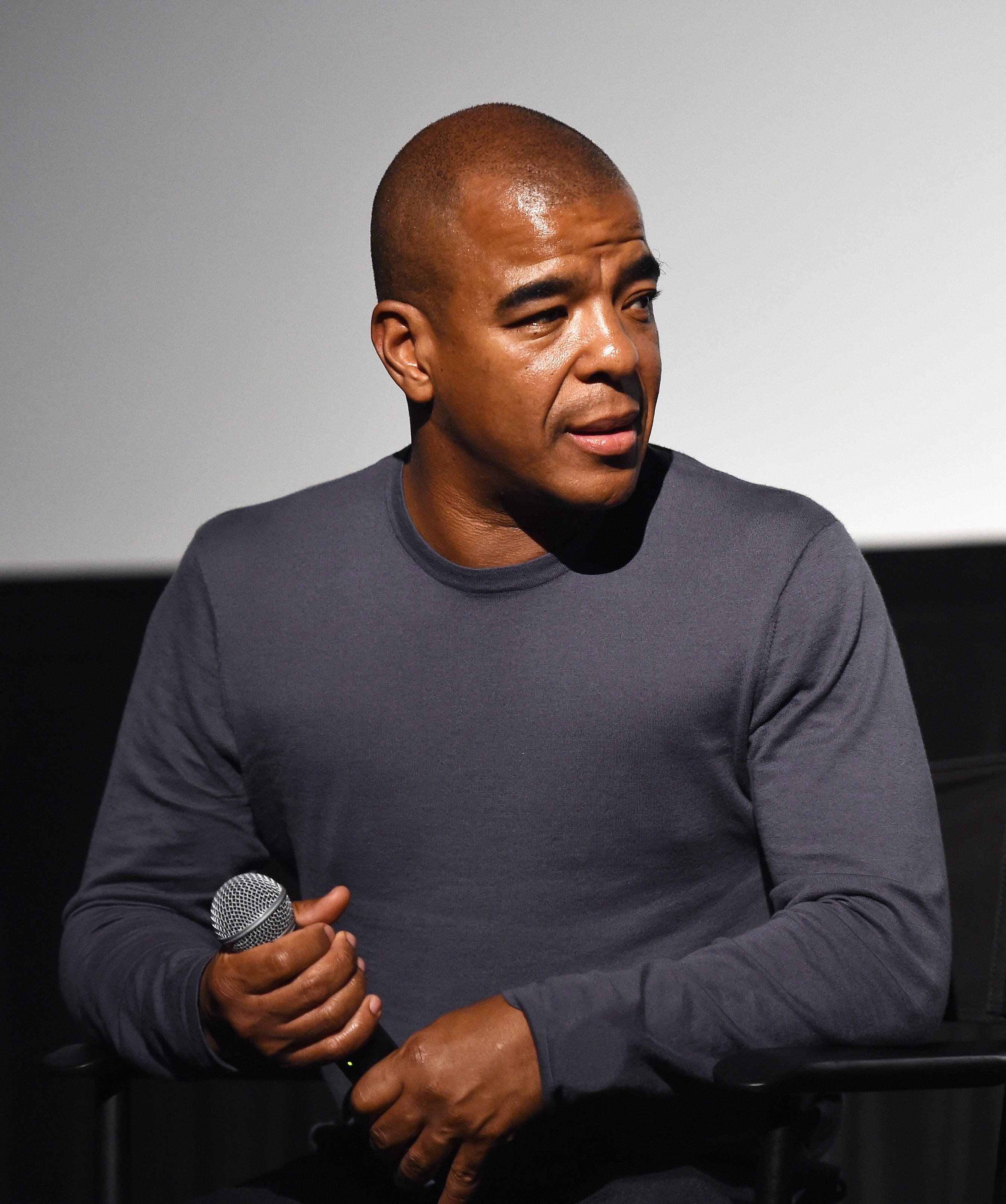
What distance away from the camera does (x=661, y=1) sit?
6.15 ft

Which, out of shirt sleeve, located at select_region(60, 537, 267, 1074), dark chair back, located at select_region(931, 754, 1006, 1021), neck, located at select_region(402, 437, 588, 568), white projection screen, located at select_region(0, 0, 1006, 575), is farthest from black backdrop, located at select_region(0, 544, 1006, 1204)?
neck, located at select_region(402, 437, 588, 568)

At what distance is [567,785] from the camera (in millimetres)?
1302

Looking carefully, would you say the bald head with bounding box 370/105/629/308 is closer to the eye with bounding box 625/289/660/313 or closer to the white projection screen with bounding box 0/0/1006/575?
the eye with bounding box 625/289/660/313

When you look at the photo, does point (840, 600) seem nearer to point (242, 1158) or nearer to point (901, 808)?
point (901, 808)

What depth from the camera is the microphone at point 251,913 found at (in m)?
1.06

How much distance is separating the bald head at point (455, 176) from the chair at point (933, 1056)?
738 mm

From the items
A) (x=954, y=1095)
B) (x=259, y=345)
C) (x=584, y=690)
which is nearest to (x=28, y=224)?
(x=259, y=345)

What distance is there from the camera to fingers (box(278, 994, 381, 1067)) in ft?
3.67

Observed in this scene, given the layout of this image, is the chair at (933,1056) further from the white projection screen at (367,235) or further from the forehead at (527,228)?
the forehead at (527,228)

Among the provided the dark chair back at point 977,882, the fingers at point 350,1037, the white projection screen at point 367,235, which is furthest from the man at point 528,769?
the white projection screen at point 367,235

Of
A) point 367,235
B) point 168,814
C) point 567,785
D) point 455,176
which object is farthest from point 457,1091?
point 367,235

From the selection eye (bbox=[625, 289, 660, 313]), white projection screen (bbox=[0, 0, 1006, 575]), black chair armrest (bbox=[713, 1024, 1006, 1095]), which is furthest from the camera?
white projection screen (bbox=[0, 0, 1006, 575])

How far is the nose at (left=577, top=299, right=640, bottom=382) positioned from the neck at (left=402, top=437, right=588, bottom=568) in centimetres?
16

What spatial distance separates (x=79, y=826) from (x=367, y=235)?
97 centimetres
